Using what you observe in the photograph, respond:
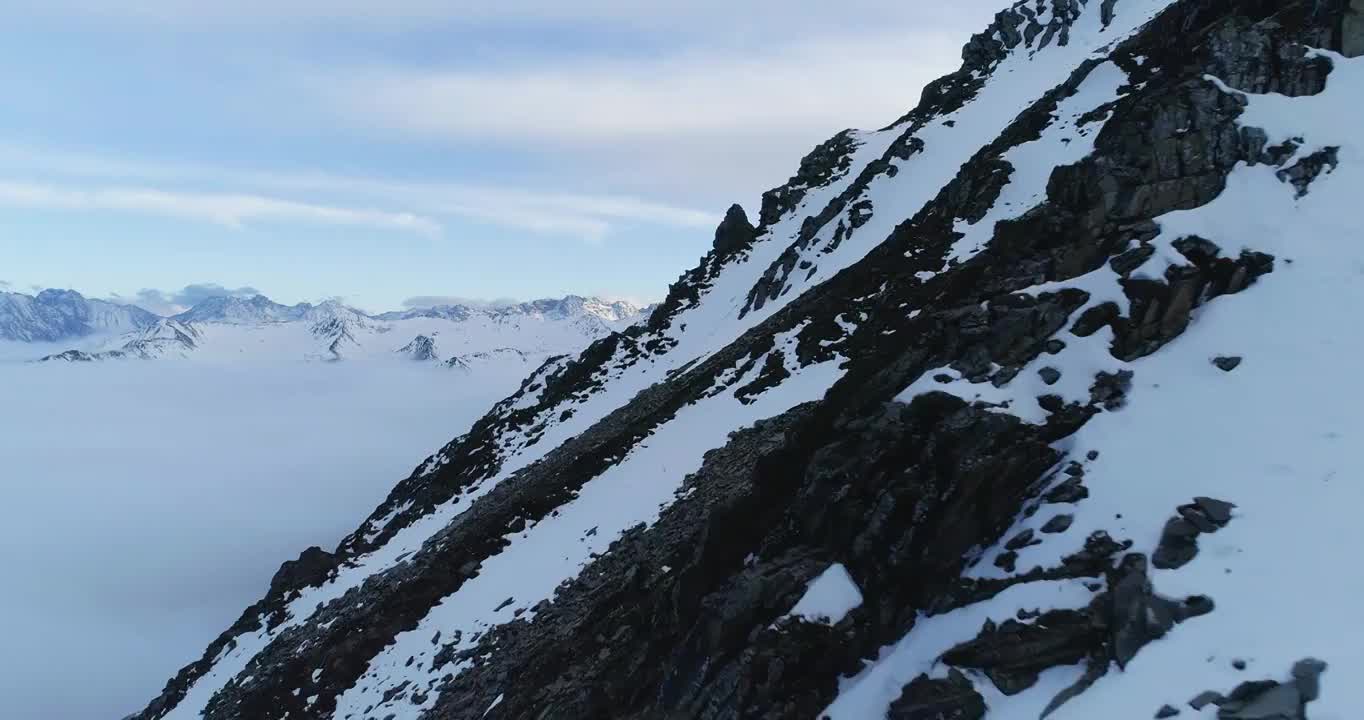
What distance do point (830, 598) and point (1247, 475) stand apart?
7.80m

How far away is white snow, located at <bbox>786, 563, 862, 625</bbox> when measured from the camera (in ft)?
47.3

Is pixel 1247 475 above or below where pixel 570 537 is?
above

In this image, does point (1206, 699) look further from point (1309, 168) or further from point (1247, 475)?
point (1309, 168)

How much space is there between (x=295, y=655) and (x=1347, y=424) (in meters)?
40.1

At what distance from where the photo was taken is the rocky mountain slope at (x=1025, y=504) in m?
10.9

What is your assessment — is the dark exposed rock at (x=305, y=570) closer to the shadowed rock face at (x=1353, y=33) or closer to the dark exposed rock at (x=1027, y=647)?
the dark exposed rock at (x=1027, y=647)

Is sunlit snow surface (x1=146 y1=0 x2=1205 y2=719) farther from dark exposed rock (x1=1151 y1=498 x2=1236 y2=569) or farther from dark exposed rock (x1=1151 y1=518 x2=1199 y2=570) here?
dark exposed rock (x1=1151 y1=518 x2=1199 y2=570)

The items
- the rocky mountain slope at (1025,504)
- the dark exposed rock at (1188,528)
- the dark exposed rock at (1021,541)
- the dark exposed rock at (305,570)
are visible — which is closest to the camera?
the rocky mountain slope at (1025,504)

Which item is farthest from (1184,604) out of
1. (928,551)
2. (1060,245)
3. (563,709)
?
(563,709)

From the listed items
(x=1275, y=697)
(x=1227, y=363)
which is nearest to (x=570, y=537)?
(x=1227, y=363)

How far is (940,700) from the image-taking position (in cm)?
1165

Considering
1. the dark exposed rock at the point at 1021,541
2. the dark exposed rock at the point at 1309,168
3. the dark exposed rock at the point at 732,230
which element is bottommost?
Result: the dark exposed rock at the point at 1021,541

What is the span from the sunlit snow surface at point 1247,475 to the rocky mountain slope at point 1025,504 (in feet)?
0.18

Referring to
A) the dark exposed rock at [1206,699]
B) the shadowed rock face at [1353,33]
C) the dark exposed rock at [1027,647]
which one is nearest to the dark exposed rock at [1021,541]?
the dark exposed rock at [1027,647]
